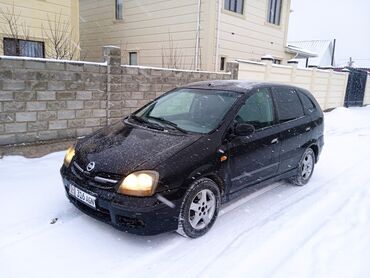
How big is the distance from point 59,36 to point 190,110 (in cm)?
677

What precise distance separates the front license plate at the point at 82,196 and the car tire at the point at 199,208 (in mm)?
889

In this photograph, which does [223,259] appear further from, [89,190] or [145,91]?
[145,91]

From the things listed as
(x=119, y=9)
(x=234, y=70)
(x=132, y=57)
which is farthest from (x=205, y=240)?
(x=119, y=9)

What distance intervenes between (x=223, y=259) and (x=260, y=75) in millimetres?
8221

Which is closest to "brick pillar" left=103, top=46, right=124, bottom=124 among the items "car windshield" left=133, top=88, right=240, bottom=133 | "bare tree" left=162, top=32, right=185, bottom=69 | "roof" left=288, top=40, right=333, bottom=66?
"car windshield" left=133, top=88, right=240, bottom=133

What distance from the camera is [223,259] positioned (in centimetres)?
309

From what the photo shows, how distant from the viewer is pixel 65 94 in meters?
5.94

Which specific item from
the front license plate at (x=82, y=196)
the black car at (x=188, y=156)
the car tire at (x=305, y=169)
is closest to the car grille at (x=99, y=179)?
the black car at (x=188, y=156)

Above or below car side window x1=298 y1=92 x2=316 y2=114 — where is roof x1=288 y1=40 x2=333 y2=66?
above

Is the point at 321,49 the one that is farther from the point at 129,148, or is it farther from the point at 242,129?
the point at 129,148

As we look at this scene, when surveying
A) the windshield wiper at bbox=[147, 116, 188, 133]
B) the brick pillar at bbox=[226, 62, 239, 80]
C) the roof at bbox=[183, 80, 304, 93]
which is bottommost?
the windshield wiper at bbox=[147, 116, 188, 133]

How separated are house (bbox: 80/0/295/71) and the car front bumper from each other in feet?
32.0

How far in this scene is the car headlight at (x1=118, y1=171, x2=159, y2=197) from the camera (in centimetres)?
304

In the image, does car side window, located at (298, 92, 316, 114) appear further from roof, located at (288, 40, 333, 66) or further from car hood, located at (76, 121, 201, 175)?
roof, located at (288, 40, 333, 66)
